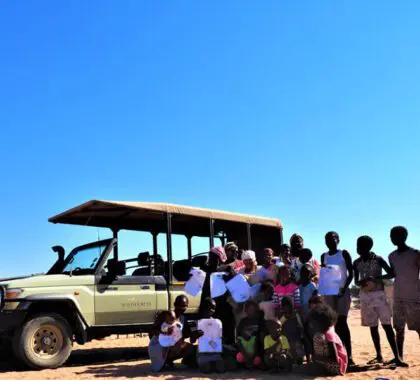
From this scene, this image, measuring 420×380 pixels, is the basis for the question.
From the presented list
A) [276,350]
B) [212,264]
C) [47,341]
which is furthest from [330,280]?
[47,341]

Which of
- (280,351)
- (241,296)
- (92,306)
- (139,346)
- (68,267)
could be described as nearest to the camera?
(280,351)

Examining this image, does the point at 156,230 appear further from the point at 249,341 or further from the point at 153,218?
the point at 249,341

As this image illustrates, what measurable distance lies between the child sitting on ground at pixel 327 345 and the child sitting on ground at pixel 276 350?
1.25ft

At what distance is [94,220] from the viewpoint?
1000 cm

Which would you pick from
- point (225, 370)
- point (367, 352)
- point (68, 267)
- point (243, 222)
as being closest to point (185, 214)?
point (243, 222)

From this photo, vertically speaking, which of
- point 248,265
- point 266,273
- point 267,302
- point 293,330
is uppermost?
point 248,265

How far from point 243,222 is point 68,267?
326 centimetres

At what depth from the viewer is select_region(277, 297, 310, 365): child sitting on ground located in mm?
6945

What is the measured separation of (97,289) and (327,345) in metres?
3.66

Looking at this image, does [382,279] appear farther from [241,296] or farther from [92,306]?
[92,306]

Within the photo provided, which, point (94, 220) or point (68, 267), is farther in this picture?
point (94, 220)

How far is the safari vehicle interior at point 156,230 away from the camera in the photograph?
879 cm

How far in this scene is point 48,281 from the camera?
8.20 meters

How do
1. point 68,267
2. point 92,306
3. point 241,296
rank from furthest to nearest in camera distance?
point 68,267, point 92,306, point 241,296
